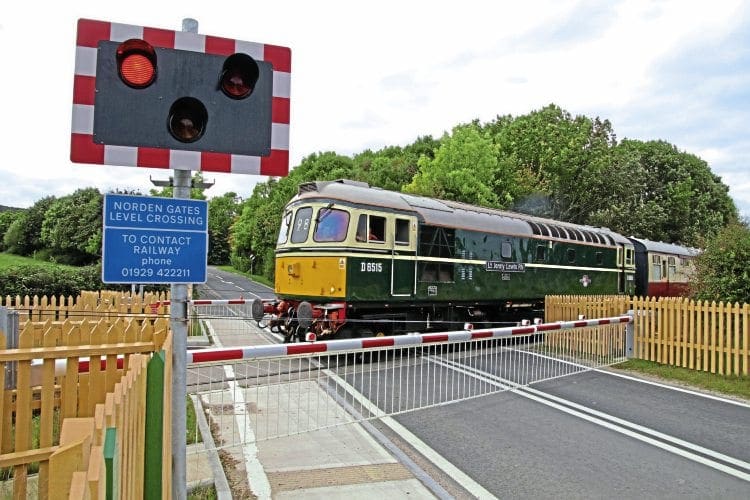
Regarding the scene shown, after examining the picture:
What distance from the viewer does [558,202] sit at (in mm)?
32812

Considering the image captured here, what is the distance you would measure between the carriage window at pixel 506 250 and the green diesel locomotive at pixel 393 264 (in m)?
0.03

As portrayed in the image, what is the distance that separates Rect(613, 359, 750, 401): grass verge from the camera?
357 inches

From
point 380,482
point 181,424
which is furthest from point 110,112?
point 380,482

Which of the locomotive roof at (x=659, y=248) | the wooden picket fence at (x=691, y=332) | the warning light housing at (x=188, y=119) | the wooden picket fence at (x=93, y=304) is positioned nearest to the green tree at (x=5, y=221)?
the wooden picket fence at (x=93, y=304)

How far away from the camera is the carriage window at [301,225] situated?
1203 cm

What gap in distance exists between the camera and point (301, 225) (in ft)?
40.1

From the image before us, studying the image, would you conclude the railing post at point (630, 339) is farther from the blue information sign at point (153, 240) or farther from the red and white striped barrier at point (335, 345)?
the blue information sign at point (153, 240)

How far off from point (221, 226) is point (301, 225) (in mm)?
81854

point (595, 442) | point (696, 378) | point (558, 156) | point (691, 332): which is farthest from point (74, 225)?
point (595, 442)

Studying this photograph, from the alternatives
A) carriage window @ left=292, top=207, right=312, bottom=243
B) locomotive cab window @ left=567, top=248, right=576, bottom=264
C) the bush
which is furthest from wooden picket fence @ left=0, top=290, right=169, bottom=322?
locomotive cab window @ left=567, top=248, right=576, bottom=264

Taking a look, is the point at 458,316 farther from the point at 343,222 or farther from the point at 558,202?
the point at 558,202

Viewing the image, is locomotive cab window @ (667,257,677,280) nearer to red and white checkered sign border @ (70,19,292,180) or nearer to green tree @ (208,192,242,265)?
red and white checkered sign border @ (70,19,292,180)

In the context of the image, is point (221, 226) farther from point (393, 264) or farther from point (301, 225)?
point (393, 264)

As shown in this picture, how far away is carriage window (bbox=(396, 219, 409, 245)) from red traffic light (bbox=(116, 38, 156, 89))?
9.17m
